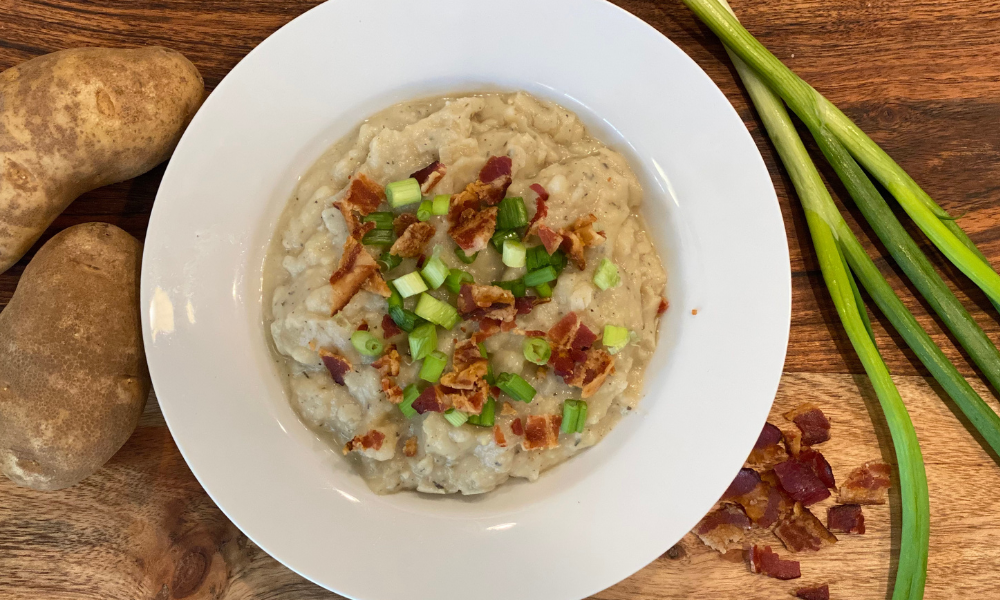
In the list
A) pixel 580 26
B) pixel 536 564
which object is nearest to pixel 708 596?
pixel 536 564

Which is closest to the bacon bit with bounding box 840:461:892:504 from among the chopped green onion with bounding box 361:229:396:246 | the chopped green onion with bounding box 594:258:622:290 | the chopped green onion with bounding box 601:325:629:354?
the chopped green onion with bounding box 601:325:629:354

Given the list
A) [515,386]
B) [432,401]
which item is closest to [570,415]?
[515,386]

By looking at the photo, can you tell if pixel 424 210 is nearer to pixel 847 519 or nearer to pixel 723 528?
pixel 723 528

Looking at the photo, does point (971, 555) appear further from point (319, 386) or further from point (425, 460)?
point (319, 386)

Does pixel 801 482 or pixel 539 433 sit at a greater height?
pixel 801 482

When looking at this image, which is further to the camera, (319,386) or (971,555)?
(971,555)

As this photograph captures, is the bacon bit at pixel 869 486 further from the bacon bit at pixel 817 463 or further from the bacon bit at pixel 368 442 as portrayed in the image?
the bacon bit at pixel 368 442
